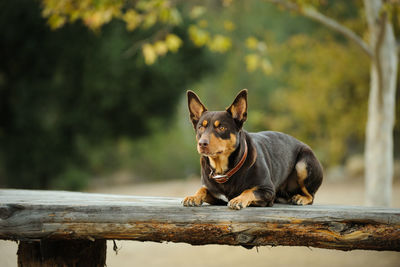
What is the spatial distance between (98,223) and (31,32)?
445 inches

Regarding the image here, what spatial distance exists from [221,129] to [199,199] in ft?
1.75

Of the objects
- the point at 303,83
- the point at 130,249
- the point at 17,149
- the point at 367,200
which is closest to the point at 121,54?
the point at 17,149

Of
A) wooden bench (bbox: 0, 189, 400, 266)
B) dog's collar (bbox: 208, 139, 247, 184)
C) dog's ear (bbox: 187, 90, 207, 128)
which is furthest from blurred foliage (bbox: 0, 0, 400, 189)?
wooden bench (bbox: 0, 189, 400, 266)

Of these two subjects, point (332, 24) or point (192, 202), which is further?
point (332, 24)

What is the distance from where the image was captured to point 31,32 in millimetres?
12977

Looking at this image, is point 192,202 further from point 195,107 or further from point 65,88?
point 65,88

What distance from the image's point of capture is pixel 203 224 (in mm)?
2973

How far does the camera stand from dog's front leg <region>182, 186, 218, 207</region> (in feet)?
10.5

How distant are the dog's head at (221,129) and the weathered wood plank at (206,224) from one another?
422mm

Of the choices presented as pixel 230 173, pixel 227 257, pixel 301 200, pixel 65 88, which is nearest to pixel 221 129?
pixel 230 173

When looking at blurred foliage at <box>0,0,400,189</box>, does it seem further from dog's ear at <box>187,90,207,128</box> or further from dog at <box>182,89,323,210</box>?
dog at <box>182,89,323,210</box>

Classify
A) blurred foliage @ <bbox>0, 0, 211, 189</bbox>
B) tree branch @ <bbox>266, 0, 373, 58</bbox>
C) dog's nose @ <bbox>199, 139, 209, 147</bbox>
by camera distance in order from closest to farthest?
dog's nose @ <bbox>199, 139, 209, 147</bbox> < tree branch @ <bbox>266, 0, 373, 58</bbox> < blurred foliage @ <bbox>0, 0, 211, 189</bbox>

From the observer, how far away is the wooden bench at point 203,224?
2.87 meters

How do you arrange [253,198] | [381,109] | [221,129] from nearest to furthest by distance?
[253,198] → [221,129] → [381,109]
